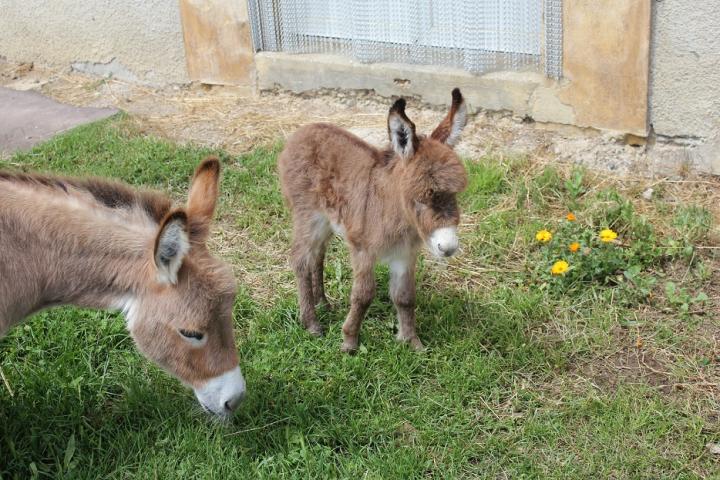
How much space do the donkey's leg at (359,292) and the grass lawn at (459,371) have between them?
121mm

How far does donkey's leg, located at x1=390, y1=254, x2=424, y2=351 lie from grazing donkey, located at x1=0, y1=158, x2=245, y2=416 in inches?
43.2

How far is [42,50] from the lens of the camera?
9281mm

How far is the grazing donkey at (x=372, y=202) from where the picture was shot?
4129 mm

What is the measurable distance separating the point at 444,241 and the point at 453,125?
0.62m

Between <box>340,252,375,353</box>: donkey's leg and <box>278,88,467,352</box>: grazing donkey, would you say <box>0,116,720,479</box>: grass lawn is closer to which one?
<box>340,252,375,353</box>: donkey's leg

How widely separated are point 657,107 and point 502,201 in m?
1.24

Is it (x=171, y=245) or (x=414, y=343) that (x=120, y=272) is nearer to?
(x=171, y=245)

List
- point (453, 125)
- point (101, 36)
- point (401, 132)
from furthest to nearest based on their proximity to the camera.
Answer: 1. point (101, 36)
2. point (453, 125)
3. point (401, 132)

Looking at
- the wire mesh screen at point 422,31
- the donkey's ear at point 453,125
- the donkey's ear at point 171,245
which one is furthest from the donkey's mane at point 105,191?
the wire mesh screen at point 422,31

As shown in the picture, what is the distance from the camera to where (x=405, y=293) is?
452 centimetres

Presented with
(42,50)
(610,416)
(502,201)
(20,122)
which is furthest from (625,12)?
(42,50)

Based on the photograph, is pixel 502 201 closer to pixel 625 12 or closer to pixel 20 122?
pixel 625 12

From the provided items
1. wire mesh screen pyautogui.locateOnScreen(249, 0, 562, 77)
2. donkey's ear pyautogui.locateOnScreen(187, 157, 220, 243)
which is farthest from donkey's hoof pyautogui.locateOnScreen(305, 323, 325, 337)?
wire mesh screen pyautogui.locateOnScreen(249, 0, 562, 77)

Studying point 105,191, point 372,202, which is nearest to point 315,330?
point 372,202
